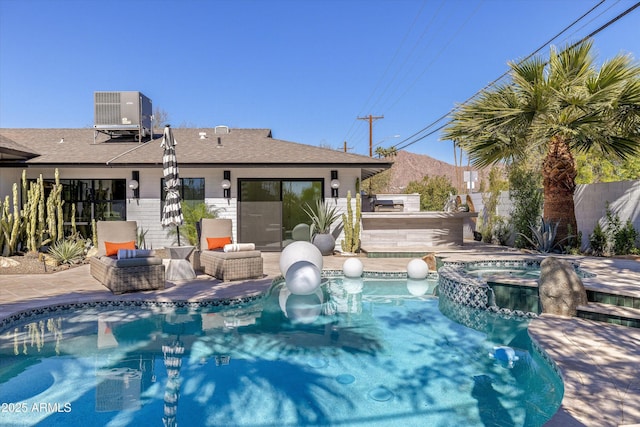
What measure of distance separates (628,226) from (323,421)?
36.2 ft

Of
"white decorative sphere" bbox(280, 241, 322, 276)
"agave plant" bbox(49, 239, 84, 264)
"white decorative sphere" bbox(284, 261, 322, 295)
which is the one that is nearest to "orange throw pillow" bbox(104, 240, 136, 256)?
"agave plant" bbox(49, 239, 84, 264)

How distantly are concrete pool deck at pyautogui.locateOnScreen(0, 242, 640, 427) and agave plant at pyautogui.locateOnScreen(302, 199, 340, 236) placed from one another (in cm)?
282

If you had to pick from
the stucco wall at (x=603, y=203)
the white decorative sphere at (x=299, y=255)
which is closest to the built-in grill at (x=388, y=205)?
the stucco wall at (x=603, y=203)

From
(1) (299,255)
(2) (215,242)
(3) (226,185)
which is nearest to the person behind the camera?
(1) (299,255)

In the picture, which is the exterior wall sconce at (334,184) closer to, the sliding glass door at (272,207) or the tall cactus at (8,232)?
the sliding glass door at (272,207)

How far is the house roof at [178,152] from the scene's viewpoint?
41.8 feet

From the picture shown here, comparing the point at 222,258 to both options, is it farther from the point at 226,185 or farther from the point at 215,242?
the point at 226,185

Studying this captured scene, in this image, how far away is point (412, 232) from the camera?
14.1m

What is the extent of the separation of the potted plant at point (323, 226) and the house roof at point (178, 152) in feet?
5.14

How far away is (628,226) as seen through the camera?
34.1ft

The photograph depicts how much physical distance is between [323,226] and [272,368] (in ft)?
28.5

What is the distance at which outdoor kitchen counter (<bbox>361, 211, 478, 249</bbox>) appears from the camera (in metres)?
14.0

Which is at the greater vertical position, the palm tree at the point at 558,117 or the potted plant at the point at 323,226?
the palm tree at the point at 558,117

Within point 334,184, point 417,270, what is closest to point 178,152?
point 334,184
